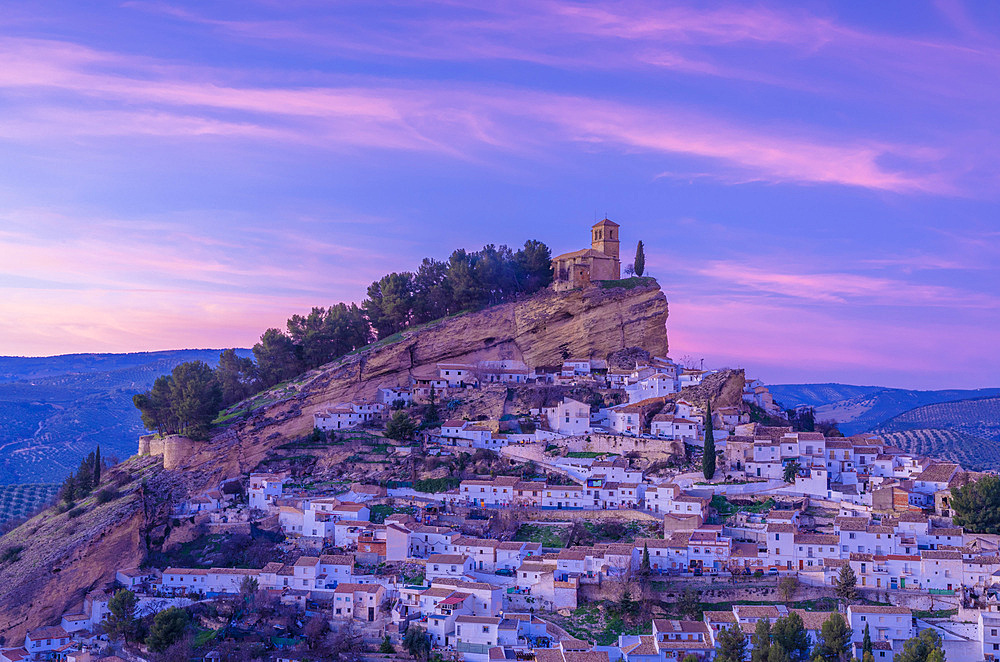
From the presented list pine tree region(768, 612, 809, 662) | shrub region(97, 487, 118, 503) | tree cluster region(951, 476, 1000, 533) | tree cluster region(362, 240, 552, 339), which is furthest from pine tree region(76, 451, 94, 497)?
tree cluster region(951, 476, 1000, 533)

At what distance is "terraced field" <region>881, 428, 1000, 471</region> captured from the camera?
74.7 meters

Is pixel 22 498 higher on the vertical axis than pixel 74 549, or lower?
lower

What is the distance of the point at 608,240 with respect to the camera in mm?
54562

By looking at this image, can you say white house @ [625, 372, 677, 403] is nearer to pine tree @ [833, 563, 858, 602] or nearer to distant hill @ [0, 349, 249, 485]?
pine tree @ [833, 563, 858, 602]

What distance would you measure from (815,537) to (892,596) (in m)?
3.02

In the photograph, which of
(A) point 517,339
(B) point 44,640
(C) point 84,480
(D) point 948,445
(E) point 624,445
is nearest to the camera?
(B) point 44,640

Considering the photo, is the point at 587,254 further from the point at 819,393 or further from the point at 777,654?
the point at 819,393

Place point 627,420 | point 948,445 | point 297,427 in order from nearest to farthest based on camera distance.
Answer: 1. point 627,420
2. point 297,427
3. point 948,445

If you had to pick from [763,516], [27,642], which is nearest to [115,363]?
[27,642]

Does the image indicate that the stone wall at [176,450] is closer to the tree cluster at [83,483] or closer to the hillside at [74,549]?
the hillside at [74,549]

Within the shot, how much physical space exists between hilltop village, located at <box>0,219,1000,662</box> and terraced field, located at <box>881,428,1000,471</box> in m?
37.0

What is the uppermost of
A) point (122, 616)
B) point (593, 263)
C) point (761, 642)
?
point (593, 263)

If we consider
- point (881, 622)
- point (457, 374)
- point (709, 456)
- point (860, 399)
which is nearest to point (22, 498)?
point (457, 374)

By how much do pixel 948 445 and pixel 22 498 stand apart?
73.7m
